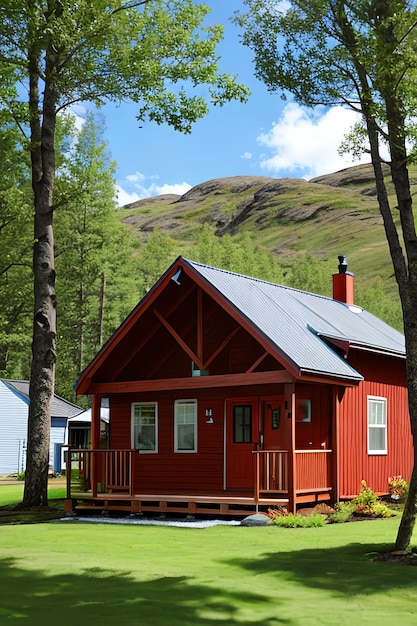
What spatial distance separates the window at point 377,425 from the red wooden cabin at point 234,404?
3cm

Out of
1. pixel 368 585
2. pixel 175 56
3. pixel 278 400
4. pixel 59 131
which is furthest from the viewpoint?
pixel 59 131

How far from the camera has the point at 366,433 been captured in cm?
1969

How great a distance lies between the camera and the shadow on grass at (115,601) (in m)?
7.56

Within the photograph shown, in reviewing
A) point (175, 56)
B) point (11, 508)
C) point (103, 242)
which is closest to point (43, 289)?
point (11, 508)

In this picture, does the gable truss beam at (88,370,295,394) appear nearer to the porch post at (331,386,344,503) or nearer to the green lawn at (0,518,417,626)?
the porch post at (331,386,344,503)

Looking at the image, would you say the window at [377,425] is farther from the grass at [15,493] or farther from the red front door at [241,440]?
the grass at [15,493]

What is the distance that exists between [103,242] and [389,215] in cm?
3744

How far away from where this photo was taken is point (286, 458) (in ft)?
53.7

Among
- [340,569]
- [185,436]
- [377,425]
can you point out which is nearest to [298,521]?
[340,569]

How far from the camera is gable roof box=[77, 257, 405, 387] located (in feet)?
54.1

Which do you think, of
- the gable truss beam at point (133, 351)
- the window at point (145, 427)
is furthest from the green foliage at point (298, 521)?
the gable truss beam at point (133, 351)

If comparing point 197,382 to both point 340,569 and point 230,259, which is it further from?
point 230,259

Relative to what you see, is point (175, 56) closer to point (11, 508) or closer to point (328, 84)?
point (328, 84)

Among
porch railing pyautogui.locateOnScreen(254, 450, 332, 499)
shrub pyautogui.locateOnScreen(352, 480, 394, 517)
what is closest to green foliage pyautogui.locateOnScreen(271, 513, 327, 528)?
porch railing pyautogui.locateOnScreen(254, 450, 332, 499)
